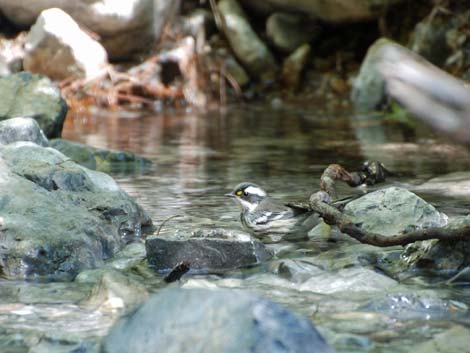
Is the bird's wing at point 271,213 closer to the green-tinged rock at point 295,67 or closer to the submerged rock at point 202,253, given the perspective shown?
the submerged rock at point 202,253

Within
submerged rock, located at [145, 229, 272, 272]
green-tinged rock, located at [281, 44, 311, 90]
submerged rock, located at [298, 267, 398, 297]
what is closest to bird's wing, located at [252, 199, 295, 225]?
submerged rock, located at [145, 229, 272, 272]

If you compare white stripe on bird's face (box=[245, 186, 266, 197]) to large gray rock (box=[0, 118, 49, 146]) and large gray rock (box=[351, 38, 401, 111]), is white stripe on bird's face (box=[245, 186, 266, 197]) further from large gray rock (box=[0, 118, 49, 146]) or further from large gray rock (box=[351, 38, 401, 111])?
large gray rock (box=[351, 38, 401, 111])

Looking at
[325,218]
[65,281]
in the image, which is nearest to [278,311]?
[65,281]

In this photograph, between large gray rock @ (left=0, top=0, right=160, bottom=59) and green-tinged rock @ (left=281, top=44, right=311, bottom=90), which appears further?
green-tinged rock @ (left=281, top=44, right=311, bottom=90)

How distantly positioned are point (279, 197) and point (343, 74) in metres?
11.4

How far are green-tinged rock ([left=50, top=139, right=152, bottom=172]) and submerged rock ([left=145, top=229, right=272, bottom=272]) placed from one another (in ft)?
12.3

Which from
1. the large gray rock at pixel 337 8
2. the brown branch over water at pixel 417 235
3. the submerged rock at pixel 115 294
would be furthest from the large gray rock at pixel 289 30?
the submerged rock at pixel 115 294

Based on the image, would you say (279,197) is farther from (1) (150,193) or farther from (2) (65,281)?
(2) (65,281)

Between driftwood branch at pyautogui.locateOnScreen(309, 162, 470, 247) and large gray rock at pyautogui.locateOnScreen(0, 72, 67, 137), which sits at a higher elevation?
driftwood branch at pyautogui.locateOnScreen(309, 162, 470, 247)

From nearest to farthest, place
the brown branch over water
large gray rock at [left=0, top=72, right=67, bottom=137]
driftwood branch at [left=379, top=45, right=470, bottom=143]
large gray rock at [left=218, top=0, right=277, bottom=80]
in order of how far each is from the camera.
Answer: driftwood branch at [left=379, top=45, right=470, bottom=143], the brown branch over water, large gray rock at [left=0, top=72, right=67, bottom=137], large gray rock at [left=218, top=0, right=277, bottom=80]

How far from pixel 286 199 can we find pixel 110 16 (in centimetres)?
1019

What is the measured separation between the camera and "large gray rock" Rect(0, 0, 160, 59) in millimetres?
15797

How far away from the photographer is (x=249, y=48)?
58.4ft

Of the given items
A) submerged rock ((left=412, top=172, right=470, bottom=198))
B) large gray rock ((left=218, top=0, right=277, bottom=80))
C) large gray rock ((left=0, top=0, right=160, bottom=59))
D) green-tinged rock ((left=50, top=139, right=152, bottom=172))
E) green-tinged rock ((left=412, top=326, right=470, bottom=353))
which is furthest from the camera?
large gray rock ((left=218, top=0, right=277, bottom=80))
